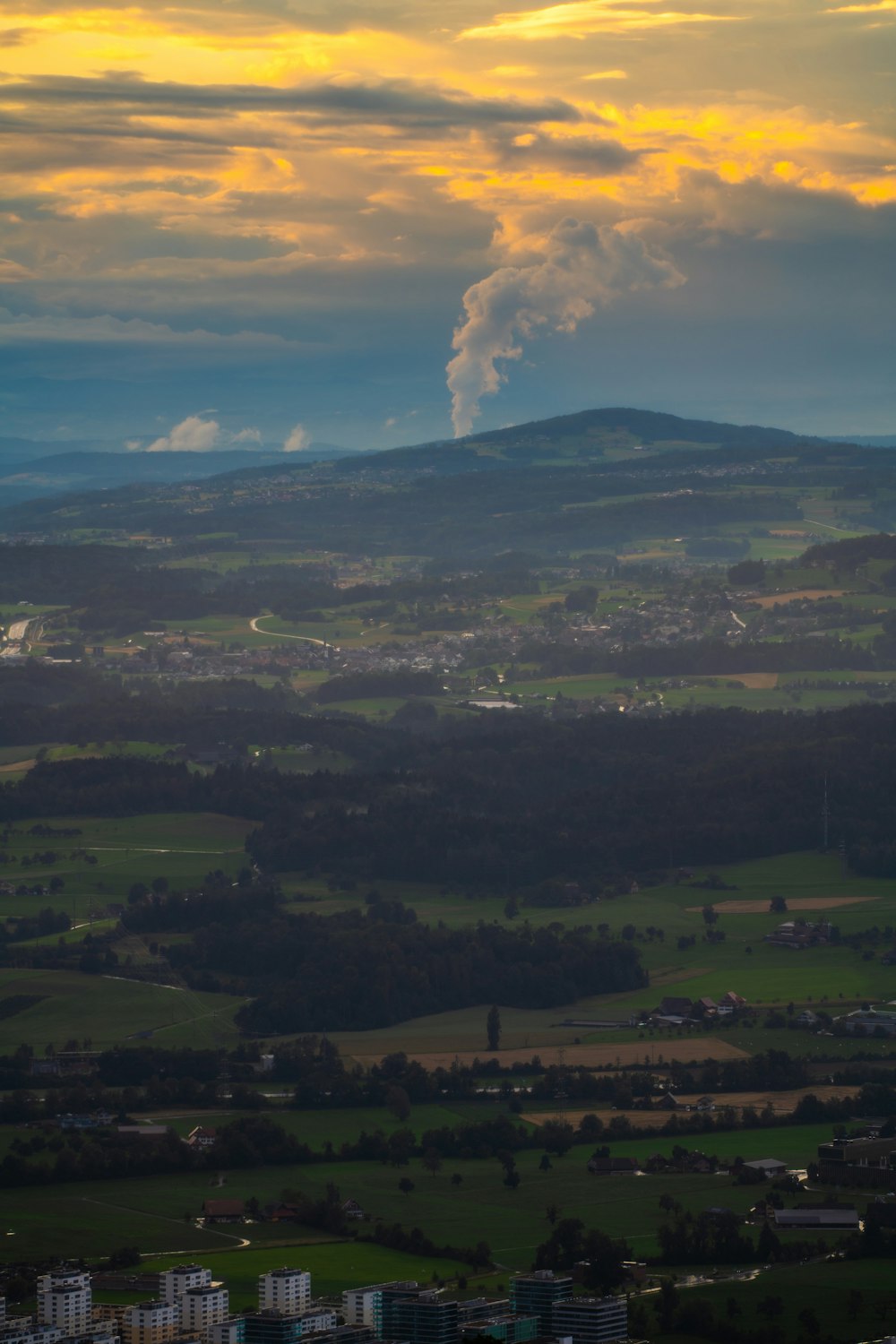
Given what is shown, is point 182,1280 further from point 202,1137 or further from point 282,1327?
point 202,1137

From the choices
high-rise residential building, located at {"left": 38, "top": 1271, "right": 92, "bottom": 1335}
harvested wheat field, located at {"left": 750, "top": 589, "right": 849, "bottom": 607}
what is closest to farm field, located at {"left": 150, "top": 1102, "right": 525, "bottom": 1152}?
high-rise residential building, located at {"left": 38, "top": 1271, "right": 92, "bottom": 1335}

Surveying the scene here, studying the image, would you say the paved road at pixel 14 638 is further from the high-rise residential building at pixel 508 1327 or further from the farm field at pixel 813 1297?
the high-rise residential building at pixel 508 1327

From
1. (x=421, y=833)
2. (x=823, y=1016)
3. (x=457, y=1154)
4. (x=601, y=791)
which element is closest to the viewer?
(x=457, y=1154)

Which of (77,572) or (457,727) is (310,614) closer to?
(77,572)

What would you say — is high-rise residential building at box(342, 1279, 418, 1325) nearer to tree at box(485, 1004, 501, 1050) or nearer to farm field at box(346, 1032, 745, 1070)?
farm field at box(346, 1032, 745, 1070)

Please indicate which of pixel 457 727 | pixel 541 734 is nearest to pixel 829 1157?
pixel 541 734

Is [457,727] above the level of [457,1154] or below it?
above

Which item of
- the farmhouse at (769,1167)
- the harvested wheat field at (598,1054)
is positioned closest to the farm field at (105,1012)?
the harvested wheat field at (598,1054)
